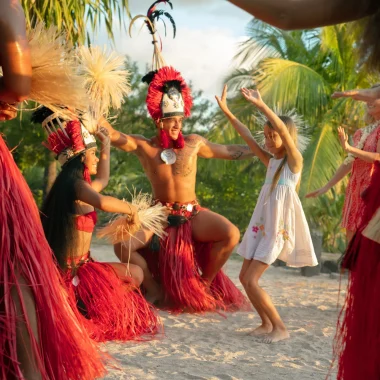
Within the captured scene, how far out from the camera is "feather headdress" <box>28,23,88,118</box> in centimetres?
240

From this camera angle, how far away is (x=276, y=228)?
4488 mm

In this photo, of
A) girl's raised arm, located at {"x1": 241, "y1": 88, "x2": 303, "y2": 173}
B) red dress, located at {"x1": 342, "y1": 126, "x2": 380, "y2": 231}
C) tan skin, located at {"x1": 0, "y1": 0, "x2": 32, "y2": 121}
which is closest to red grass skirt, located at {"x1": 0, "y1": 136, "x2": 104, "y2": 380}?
tan skin, located at {"x1": 0, "y1": 0, "x2": 32, "y2": 121}

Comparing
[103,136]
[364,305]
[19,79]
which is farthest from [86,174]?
[364,305]

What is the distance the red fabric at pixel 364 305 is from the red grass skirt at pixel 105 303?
2259 mm

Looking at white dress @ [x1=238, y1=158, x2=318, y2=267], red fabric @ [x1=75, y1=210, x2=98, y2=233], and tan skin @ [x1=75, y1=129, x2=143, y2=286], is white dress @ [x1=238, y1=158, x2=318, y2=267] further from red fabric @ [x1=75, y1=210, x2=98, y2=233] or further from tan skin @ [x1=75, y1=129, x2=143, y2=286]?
red fabric @ [x1=75, y1=210, x2=98, y2=233]

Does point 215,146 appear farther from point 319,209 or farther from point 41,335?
point 319,209

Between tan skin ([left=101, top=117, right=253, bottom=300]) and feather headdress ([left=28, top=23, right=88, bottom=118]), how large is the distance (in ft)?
9.38

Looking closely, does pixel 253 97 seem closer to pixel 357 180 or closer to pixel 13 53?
pixel 357 180

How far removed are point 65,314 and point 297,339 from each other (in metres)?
2.50

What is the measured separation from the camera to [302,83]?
33.6 feet

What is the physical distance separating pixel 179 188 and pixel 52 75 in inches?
126

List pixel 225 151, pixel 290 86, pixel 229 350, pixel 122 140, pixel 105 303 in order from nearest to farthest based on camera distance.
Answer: pixel 229 350, pixel 105 303, pixel 122 140, pixel 225 151, pixel 290 86

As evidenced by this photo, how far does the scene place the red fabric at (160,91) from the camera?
5602mm

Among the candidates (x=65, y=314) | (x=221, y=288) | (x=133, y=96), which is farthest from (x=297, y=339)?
(x=133, y=96)
